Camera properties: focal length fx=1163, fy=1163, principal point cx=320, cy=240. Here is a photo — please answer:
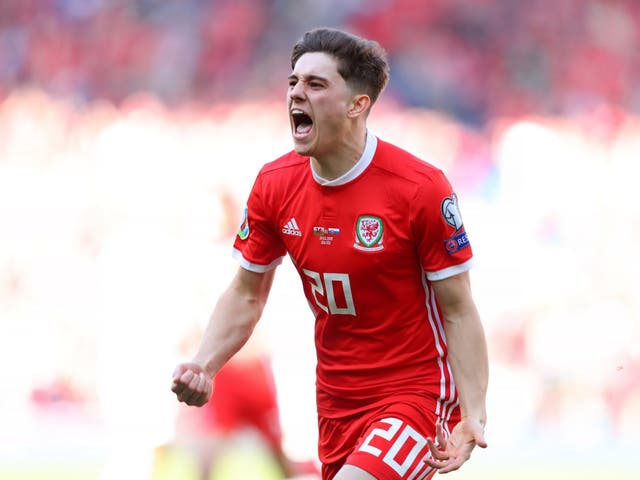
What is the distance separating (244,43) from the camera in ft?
33.2

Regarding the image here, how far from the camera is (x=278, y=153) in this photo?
32.8ft

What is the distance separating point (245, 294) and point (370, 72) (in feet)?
3.08

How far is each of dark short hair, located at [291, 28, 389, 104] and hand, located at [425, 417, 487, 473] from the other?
1210 mm

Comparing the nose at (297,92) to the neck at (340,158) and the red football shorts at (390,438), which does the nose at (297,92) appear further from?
the red football shorts at (390,438)

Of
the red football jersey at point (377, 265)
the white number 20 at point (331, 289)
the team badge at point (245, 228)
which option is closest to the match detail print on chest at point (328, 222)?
the red football jersey at point (377, 265)

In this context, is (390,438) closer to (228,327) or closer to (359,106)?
(228,327)

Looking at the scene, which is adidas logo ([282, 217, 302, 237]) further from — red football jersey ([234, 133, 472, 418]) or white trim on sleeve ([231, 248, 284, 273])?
white trim on sleeve ([231, 248, 284, 273])

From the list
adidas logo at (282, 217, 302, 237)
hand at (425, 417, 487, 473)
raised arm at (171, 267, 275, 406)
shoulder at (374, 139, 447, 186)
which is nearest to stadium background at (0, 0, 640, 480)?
raised arm at (171, 267, 275, 406)

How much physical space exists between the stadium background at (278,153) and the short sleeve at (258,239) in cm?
501

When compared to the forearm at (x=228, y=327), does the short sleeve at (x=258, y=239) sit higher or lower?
higher

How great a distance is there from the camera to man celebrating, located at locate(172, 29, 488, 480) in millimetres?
3887

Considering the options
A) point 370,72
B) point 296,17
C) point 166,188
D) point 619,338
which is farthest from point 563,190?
point 370,72

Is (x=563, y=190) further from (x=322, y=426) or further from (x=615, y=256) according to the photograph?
(x=322, y=426)

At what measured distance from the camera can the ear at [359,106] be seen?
4086mm
